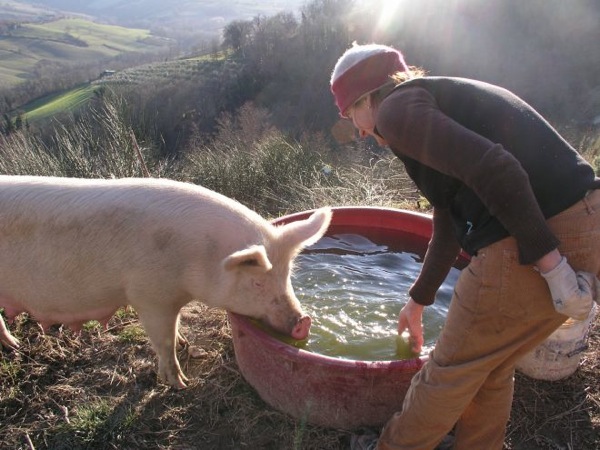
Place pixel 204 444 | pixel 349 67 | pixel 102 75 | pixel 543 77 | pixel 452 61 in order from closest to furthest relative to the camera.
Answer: pixel 349 67, pixel 204 444, pixel 543 77, pixel 452 61, pixel 102 75

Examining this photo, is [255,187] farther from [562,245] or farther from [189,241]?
[562,245]

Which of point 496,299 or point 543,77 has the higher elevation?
point 496,299

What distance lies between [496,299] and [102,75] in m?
51.0

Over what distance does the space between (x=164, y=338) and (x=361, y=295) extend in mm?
1415

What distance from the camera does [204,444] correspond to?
279cm

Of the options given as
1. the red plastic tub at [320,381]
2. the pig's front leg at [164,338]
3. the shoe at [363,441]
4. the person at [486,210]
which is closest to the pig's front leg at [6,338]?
the pig's front leg at [164,338]

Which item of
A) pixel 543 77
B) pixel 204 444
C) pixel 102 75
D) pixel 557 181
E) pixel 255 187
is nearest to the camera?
pixel 557 181

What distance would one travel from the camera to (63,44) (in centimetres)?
7888

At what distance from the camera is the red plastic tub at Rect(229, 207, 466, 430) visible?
251cm

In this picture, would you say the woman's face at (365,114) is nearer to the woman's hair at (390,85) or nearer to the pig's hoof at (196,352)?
the woman's hair at (390,85)

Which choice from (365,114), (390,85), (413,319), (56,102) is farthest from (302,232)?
(56,102)

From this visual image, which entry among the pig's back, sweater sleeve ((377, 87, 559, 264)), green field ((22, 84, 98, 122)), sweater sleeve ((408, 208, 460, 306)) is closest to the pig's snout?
the pig's back

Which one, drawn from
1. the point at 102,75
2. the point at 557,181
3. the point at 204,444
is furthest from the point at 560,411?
the point at 102,75

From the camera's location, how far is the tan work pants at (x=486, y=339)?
1748 millimetres
